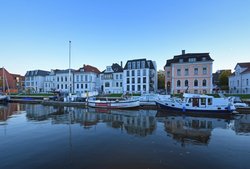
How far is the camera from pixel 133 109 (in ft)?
84.0

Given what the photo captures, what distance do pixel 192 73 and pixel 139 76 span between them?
49.7ft

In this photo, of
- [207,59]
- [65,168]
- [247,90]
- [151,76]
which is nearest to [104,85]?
[151,76]

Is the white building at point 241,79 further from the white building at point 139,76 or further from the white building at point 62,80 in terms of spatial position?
the white building at point 62,80

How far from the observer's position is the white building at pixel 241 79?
3847 centimetres

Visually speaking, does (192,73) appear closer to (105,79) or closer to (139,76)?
(139,76)

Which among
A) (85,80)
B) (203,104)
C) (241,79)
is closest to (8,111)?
(85,80)

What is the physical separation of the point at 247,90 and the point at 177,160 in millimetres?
42455

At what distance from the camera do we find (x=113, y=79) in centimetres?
5066

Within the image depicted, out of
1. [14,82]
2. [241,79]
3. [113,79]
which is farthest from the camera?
[14,82]

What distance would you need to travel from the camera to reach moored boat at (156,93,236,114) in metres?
20.5

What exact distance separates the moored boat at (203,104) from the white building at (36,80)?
62.2 meters

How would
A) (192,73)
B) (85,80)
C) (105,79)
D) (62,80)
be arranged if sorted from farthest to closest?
(62,80)
(85,80)
(105,79)
(192,73)

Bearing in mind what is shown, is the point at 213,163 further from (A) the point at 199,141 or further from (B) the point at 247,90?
(B) the point at 247,90

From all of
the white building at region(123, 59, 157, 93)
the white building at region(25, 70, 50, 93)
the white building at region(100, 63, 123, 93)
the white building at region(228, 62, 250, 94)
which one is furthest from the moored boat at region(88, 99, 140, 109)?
the white building at region(25, 70, 50, 93)
